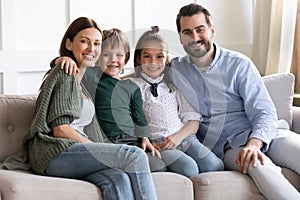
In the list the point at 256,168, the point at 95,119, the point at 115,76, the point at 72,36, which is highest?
the point at 72,36

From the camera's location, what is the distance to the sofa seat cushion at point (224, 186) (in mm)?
2539

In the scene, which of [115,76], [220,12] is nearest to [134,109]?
[115,76]

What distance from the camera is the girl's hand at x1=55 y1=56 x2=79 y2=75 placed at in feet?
8.32

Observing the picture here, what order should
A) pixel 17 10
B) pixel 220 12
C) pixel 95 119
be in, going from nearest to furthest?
pixel 95 119 < pixel 17 10 < pixel 220 12

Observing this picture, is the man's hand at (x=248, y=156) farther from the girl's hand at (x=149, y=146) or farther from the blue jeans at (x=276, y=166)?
the girl's hand at (x=149, y=146)

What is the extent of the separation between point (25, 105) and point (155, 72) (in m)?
0.62

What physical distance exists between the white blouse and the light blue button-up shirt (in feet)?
0.16

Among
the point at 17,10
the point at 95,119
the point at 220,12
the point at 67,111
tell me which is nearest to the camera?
the point at 67,111

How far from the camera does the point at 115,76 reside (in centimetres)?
275

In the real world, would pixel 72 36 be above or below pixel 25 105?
above

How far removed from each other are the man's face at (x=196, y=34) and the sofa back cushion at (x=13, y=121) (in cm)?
78

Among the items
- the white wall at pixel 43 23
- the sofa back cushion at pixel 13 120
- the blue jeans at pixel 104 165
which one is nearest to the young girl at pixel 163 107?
the blue jeans at pixel 104 165

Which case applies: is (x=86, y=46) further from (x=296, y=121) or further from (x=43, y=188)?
(x=296, y=121)

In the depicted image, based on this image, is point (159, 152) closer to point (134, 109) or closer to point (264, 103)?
point (134, 109)
